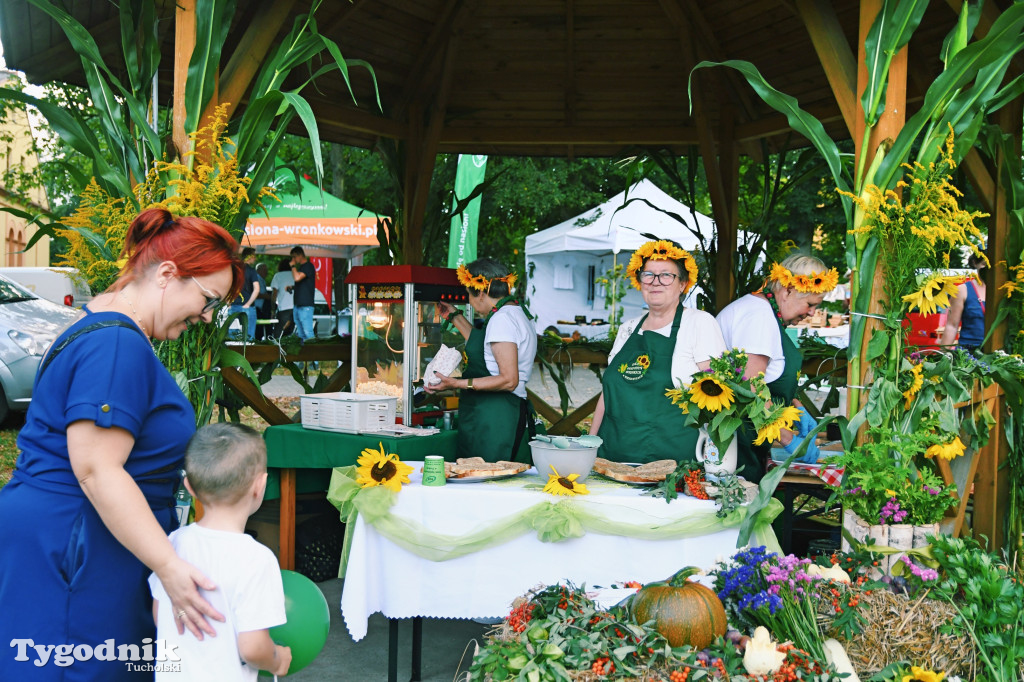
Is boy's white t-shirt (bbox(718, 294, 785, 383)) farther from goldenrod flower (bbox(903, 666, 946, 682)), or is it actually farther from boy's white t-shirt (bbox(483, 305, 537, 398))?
goldenrod flower (bbox(903, 666, 946, 682))

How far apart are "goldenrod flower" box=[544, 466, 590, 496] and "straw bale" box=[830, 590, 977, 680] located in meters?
1.01

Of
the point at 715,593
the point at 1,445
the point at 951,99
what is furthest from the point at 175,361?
the point at 1,445

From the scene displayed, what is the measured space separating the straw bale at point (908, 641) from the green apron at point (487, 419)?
225 centimetres

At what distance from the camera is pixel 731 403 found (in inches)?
120

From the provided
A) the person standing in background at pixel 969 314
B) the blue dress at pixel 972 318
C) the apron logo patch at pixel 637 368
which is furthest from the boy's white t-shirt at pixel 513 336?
the blue dress at pixel 972 318

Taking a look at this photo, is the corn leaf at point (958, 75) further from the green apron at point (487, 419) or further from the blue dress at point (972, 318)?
the blue dress at point (972, 318)

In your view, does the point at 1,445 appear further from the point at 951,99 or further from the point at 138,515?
the point at 951,99

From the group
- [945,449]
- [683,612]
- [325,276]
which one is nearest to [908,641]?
[683,612]

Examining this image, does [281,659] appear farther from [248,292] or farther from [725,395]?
[248,292]

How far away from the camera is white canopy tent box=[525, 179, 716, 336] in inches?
540

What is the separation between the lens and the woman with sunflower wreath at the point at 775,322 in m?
3.87

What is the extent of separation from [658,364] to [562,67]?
412 cm

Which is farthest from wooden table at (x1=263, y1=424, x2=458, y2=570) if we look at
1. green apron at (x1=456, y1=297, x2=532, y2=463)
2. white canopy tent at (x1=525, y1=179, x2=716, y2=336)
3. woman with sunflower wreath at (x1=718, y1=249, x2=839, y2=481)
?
white canopy tent at (x1=525, y1=179, x2=716, y2=336)

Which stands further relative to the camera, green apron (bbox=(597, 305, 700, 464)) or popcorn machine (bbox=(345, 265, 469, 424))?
popcorn machine (bbox=(345, 265, 469, 424))
